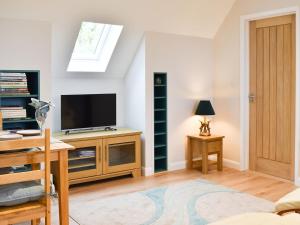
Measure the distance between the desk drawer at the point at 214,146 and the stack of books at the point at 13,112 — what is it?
8.05ft

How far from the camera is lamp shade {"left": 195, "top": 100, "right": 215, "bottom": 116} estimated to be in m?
5.11

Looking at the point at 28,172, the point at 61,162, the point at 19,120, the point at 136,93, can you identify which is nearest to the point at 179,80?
the point at 136,93

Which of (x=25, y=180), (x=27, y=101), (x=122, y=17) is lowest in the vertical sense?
(x=25, y=180)

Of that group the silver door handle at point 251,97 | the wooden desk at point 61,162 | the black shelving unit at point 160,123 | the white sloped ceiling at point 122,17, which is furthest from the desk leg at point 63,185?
the silver door handle at point 251,97

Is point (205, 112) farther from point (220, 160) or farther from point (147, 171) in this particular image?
point (147, 171)

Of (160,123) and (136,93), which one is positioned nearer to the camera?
(136,93)

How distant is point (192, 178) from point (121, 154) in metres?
0.98

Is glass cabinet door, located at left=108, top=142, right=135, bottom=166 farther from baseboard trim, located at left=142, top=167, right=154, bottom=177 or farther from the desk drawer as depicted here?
the desk drawer

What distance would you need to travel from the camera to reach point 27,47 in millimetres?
3924

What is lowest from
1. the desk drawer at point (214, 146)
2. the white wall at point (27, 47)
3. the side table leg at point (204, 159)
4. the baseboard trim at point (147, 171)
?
the baseboard trim at point (147, 171)

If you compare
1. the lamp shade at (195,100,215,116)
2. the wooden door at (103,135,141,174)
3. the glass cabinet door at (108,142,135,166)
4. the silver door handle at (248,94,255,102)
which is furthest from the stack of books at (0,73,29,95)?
the silver door handle at (248,94,255,102)

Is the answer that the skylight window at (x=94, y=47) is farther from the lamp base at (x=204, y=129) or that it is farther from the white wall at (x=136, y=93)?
the lamp base at (x=204, y=129)

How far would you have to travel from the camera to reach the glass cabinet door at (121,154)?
15.1ft

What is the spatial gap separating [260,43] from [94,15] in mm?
2229
